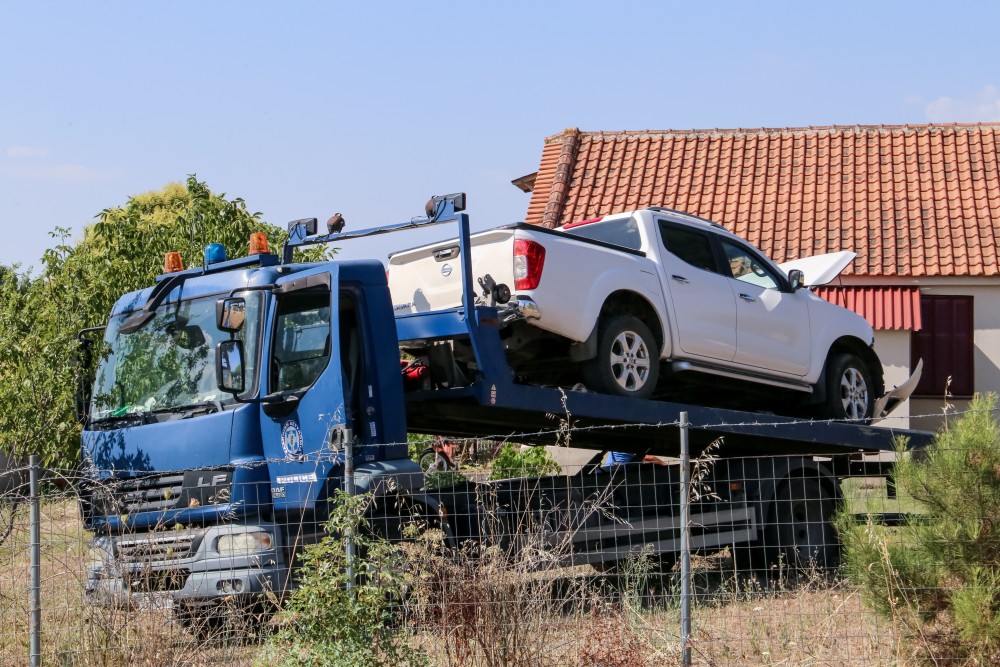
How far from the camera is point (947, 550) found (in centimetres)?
645

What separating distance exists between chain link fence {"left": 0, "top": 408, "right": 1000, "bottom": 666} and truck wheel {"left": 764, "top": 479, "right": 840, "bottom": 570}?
53.6 inches

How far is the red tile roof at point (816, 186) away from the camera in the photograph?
20.4 m

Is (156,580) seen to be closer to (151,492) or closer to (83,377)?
(151,492)

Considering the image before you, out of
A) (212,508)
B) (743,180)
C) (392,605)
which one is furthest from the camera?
(743,180)

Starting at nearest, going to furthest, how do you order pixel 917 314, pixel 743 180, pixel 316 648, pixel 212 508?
pixel 316 648 → pixel 212 508 → pixel 917 314 → pixel 743 180

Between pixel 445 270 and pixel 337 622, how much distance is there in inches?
135

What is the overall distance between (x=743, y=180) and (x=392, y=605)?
17981 millimetres

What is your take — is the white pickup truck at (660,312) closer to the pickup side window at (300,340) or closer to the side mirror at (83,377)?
the pickup side window at (300,340)

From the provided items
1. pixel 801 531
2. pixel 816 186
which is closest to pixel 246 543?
pixel 801 531

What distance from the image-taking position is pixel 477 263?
859cm

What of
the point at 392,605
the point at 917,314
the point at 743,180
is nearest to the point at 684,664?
the point at 392,605

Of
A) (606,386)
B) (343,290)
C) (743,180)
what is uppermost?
(743,180)

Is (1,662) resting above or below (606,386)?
below

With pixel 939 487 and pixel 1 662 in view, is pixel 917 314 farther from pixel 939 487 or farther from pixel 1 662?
pixel 1 662
